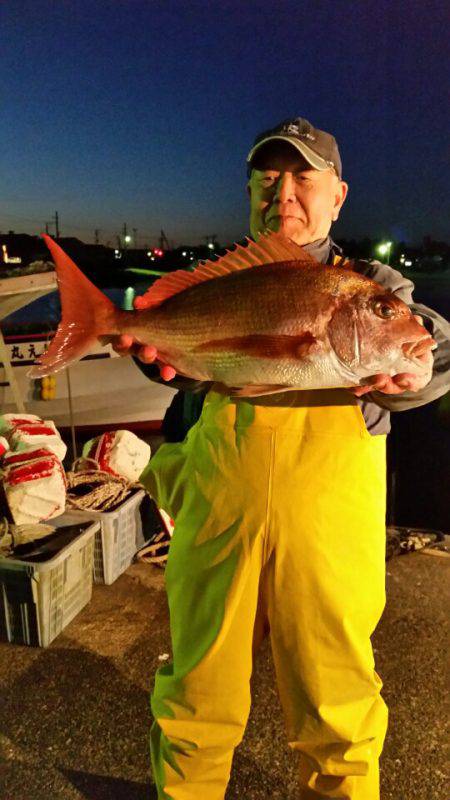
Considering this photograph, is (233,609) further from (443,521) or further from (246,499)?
(443,521)

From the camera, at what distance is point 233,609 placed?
209 cm

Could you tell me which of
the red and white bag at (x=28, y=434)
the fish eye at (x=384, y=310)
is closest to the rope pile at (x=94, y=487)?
the red and white bag at (x=28, y=434)

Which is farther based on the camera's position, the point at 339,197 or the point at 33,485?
the point at 33,485

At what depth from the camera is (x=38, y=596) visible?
3.63 meters

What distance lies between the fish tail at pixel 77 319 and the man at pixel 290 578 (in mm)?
139

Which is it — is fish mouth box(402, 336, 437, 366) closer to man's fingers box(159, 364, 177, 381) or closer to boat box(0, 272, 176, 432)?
man's fingers box(159, 364, 177, 381)

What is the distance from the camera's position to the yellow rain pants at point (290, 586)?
205 centimetres

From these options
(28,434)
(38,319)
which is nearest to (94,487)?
(28,434)

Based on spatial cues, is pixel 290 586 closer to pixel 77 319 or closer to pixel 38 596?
pixel 77 319

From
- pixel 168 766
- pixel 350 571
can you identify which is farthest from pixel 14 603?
pixel 350 571

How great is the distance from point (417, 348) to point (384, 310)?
17cm

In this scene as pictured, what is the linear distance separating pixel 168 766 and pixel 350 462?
146 centimetres

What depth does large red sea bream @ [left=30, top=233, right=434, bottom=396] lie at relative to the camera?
74.6 inches

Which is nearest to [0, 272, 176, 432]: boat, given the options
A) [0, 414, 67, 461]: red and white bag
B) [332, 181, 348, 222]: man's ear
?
[0, 414, 67, 461]: red and white bag
